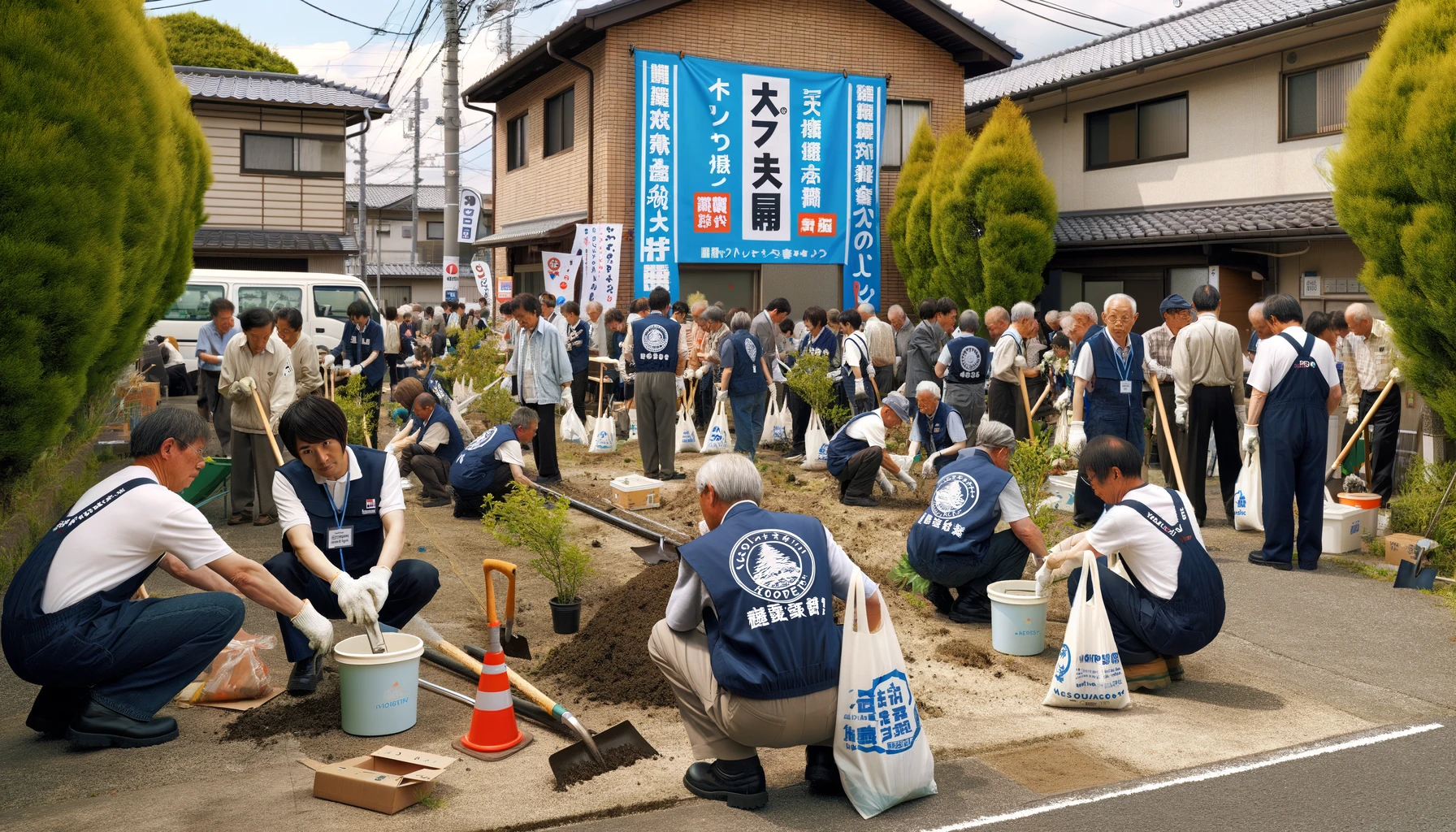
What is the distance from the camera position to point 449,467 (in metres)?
10.7

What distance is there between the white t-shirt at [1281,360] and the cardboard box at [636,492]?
531 centimetres

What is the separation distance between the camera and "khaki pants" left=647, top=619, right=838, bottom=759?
4078mm

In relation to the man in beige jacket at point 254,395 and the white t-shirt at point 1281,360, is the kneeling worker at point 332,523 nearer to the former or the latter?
the man in beige jacket at point 254,395

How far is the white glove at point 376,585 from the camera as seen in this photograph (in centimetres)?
486

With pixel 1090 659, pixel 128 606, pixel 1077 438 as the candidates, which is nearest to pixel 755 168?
pixel 1077 438

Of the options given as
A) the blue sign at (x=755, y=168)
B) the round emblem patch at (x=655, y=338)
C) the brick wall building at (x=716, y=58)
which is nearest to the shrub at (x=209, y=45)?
the brick wall building at (x=716, y=58)

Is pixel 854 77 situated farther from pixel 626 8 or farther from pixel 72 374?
pixel 72 374

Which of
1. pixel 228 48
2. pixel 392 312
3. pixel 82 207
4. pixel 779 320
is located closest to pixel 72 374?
pixel 82 207

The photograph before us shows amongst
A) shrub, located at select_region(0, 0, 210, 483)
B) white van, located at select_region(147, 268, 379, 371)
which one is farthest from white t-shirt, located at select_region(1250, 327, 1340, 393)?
white van, located at select_region(147, 268, 379, 371)

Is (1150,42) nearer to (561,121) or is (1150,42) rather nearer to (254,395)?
(561,121)

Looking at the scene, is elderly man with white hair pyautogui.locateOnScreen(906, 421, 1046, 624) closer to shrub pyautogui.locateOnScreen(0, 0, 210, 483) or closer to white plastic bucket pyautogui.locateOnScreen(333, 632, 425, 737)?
white plastic bucket pyautogui.locateOnScreen(333, 632, 425, 737)

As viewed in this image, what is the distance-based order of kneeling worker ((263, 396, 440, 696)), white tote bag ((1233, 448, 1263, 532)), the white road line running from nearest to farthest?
the white road line, kneeling worker ((263, 396, 440, 696)), white tote bag ((1233, 448, 1263, 532))

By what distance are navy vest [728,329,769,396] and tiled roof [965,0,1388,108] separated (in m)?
8.33

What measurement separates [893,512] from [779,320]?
4935mm
